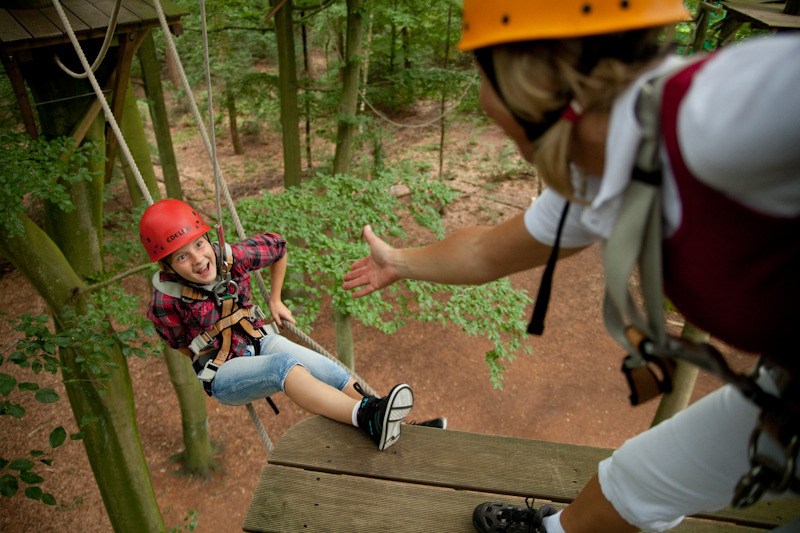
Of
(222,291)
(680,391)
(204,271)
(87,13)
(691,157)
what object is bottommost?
(680,391)

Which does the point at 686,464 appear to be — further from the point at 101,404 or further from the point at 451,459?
the point at 101,404

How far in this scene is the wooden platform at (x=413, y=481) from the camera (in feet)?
5.67

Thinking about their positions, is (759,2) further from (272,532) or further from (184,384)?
(184,384)

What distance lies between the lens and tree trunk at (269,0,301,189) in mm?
6586

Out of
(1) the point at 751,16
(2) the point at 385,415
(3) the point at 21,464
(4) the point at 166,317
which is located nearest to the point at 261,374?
(4) the point at 166,317

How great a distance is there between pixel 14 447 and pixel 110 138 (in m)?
4.55

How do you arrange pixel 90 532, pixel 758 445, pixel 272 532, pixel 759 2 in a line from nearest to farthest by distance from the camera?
pixel 758 445, pixel 272 532, pixel 759 2, pixel 90 532

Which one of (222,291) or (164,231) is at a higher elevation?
(164,231)

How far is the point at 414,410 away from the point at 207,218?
166 inches

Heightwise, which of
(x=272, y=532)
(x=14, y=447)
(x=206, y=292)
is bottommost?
(x=14, y=447)

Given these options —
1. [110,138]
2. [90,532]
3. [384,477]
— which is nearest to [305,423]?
[384,477]

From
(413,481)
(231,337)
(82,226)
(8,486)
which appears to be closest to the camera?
(8,486)

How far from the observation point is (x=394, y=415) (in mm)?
1907

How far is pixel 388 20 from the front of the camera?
7188 millimetres
